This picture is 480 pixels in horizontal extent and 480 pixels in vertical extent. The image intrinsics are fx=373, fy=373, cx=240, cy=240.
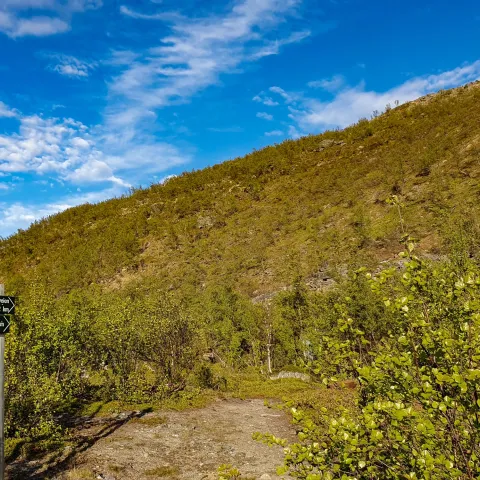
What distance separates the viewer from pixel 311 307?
25.9 m

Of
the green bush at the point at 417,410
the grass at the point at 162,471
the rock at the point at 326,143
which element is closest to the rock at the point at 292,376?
the grass at the point at 162,471

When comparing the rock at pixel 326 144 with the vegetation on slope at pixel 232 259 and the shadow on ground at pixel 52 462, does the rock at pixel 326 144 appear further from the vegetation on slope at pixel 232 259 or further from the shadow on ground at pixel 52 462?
the shadow on ground at pixel 52 462

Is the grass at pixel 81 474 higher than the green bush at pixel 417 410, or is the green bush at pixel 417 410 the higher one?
the green bush at pixel 417 410

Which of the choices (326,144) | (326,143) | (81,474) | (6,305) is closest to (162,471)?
(81,474)

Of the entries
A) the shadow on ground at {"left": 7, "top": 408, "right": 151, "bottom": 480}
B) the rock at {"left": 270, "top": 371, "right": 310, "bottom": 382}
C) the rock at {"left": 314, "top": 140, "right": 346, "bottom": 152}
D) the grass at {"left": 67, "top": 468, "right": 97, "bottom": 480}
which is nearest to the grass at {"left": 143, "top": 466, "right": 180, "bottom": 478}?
the grass at {"left": 67, "top": 468, "right": 97, "bottom": 480}

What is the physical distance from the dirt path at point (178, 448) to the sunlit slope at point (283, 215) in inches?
670

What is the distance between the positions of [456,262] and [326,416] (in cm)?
1834

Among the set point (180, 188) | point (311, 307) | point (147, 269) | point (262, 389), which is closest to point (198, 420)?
point (262, 389)

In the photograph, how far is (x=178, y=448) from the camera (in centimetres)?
1221

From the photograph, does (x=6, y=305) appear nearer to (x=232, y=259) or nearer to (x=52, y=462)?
(x=52, y=462)

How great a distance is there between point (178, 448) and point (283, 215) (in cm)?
3233

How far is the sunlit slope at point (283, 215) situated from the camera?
32312 mm

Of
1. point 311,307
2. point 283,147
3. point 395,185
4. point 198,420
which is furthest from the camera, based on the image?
point 283,147

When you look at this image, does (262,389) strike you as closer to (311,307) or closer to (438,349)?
(311,307)
